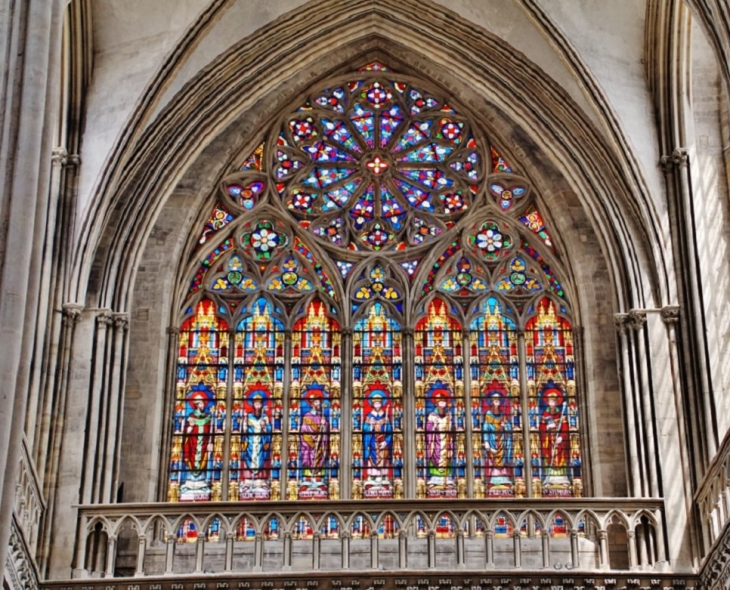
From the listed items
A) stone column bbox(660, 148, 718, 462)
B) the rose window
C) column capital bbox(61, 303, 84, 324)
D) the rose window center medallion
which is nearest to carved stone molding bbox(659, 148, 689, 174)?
stone column bbox(660, 148, 718, 462)

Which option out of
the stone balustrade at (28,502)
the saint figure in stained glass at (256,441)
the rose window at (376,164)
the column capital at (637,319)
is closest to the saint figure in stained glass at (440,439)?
the saint figure in stained glass at (256,441)

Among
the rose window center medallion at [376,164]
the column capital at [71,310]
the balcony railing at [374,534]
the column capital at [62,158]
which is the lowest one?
the balcony railing at [374,534]

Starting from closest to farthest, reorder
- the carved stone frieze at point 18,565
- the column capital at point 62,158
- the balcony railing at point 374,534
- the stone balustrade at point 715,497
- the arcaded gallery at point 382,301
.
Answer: the carved stone frieze at point 18,565 → the stone balustrade at point 715,497 → the balcony railing at point 374,534 → the arcaded gallery at point 382,301 → the column capital at point 62,158

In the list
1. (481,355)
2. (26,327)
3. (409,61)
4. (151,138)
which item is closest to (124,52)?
(151,138)

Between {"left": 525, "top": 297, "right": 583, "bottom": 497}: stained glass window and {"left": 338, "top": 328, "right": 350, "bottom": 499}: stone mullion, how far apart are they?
2202 millimetres

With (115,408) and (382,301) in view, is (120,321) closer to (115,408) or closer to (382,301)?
(115,408)

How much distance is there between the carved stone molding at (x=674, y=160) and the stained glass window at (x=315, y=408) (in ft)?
15.1

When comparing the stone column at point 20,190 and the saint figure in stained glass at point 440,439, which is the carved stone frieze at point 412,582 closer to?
the saint figure in stained glass at point 440,439

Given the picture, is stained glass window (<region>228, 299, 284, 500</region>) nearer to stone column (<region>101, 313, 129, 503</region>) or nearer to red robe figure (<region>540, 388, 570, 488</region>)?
stone column (<region>101, 313, 129, 503</region>)

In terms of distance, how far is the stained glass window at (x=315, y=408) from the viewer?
1948cm

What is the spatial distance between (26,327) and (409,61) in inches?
413

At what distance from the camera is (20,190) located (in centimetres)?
1257

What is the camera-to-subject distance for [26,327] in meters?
12.3

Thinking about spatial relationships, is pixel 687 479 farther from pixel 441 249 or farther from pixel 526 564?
pixel 441 249
